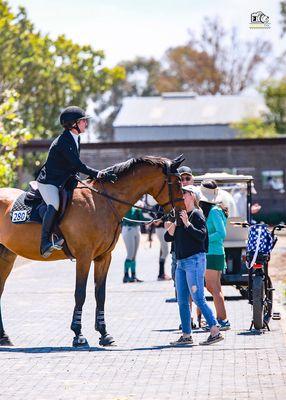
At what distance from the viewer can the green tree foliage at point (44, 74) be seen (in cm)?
6375

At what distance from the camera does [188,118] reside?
9819 cm

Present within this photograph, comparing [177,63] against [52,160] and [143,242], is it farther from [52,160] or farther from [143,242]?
[52,160]

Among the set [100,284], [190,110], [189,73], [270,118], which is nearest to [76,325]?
[100,284]

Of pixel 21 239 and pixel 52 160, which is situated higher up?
pixel 52 160

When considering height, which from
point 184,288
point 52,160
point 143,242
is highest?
point 52,160

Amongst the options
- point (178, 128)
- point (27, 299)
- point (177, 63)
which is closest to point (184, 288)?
point (27, 299)

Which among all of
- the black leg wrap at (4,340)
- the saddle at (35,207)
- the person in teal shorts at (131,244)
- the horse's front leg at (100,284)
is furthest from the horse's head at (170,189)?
the person in teal shorts at (131,244)

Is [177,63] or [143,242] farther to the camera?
[177,63]

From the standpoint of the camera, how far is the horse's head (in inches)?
570

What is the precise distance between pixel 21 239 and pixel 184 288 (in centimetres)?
216

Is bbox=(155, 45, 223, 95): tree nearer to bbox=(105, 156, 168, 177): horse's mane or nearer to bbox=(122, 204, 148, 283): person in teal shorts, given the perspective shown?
bbox=(122, 204, 148, 283): person in teal shorts

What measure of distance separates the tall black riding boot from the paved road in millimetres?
1138

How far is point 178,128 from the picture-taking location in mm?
97750

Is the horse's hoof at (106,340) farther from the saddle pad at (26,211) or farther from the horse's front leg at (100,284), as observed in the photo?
the saddle pad at (26,211)
